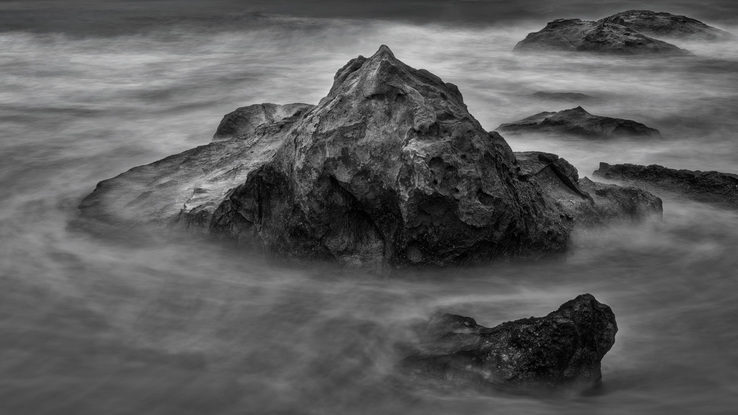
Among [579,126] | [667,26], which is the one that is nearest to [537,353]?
[579,126]

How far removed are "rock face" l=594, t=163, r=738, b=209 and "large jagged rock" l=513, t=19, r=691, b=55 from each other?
701cm

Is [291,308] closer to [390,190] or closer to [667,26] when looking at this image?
[390,190]

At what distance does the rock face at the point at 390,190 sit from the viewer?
169 inches

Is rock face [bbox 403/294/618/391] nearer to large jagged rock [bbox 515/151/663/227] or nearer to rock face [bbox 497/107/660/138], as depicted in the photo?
A: large jagged rock [bbox 515/151/663/227]

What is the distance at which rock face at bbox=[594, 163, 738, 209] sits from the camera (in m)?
5.88

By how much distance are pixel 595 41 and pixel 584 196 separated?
327 inches

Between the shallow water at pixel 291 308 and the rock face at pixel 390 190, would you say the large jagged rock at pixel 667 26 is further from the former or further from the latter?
the rock face at pixel 390 190

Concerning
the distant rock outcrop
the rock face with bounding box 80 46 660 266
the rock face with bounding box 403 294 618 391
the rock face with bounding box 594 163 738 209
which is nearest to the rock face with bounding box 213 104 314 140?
the rock face with bounding box 80 46 660 266

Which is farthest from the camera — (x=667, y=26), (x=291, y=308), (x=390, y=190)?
(x=667, y=26)

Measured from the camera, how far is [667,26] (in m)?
14.2

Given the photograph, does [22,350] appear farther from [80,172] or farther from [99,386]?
[80,172]

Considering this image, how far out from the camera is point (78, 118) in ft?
31.2

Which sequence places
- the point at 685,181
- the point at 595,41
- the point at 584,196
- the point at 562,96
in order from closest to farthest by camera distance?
the point at 584,196
the point at 685,181
the point at 562,96
the point at 595,41

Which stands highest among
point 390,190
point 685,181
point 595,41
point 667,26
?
point 667,26
